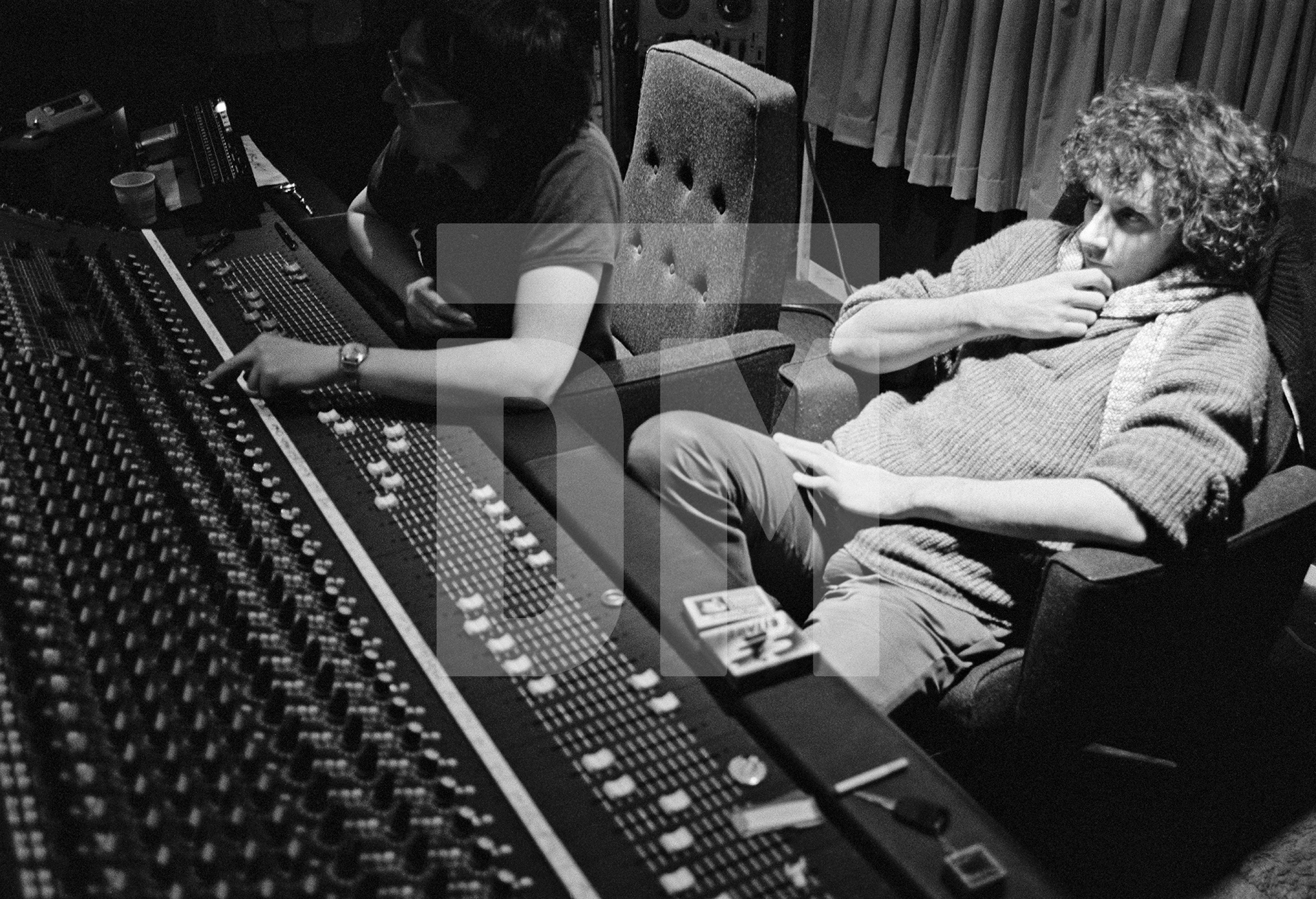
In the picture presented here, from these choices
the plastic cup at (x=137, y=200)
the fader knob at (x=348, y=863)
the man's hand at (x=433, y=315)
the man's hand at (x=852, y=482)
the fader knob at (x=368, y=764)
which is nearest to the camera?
the fader knob at (x=348, y=863)

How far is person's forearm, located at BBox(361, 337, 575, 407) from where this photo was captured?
162 centimetres

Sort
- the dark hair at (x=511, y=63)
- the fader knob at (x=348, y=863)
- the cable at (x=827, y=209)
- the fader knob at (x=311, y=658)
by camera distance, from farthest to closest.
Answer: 1. the cable at (x=827, y=209)
2. the dark hair at (x=511, y=63)
3. the fader knob at (x=311, y=658)
4. the fader knob at (x=348, y=863)

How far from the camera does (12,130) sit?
2389 millimetres

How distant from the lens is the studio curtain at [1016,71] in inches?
103

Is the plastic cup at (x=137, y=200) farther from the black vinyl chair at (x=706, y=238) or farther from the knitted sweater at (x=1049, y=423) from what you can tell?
the knitted sweater at (x=1049, y=423)

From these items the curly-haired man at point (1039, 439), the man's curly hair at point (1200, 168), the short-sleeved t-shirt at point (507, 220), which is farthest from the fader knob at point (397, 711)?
the man's curly hair at point (1200, 168)

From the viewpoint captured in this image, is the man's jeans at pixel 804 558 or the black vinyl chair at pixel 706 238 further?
the black vinyl chair at pixel 706 238

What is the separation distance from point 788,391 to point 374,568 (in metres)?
1.05

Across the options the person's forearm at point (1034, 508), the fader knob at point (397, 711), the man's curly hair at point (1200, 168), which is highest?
the man's curly hair at point (1200, 168)

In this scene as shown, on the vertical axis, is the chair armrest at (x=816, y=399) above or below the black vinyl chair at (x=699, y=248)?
below

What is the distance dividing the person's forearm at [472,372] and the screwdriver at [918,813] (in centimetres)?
85

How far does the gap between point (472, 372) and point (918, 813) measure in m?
0.92

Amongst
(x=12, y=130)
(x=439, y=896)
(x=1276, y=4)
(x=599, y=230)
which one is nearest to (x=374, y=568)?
(x=439, y=896)

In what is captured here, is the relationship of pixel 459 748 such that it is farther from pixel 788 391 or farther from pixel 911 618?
pixel 788 391
